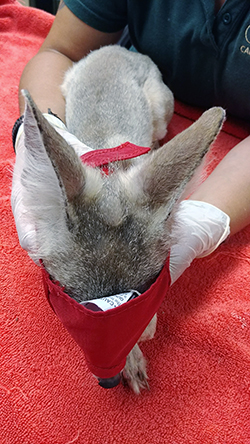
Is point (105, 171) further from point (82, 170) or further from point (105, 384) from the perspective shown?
point (105, 384)

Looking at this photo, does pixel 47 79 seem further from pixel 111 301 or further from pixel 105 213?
pixel 111 301

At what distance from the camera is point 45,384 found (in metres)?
1.49

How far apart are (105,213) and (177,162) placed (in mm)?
292

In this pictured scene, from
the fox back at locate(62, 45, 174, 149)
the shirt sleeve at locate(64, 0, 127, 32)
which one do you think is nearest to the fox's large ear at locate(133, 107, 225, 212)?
the fox back at locate(62, 45, 174, 149)

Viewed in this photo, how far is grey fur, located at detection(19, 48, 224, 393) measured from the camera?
38.7 inches

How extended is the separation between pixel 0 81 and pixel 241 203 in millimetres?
2239

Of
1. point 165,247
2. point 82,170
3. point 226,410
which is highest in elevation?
point 82,170

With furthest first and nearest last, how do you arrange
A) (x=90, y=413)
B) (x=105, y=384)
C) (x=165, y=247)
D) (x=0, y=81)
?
(x=0, y=81)
(x=90, y=413)
(x=105, y=384)
(x=165, y=247)

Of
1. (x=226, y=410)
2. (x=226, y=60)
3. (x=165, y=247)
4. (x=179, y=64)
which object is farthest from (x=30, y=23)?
(x=226, y=410)

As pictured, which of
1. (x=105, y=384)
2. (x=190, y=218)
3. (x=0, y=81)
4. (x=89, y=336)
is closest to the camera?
(x=89, y=336)

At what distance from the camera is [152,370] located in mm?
1551

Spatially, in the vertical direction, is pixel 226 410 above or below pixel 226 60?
below

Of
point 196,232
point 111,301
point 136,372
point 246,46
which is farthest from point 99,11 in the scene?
point 136,372

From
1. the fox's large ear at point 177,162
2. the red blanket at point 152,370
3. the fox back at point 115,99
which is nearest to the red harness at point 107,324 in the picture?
the fox's large ear at point 177,162
